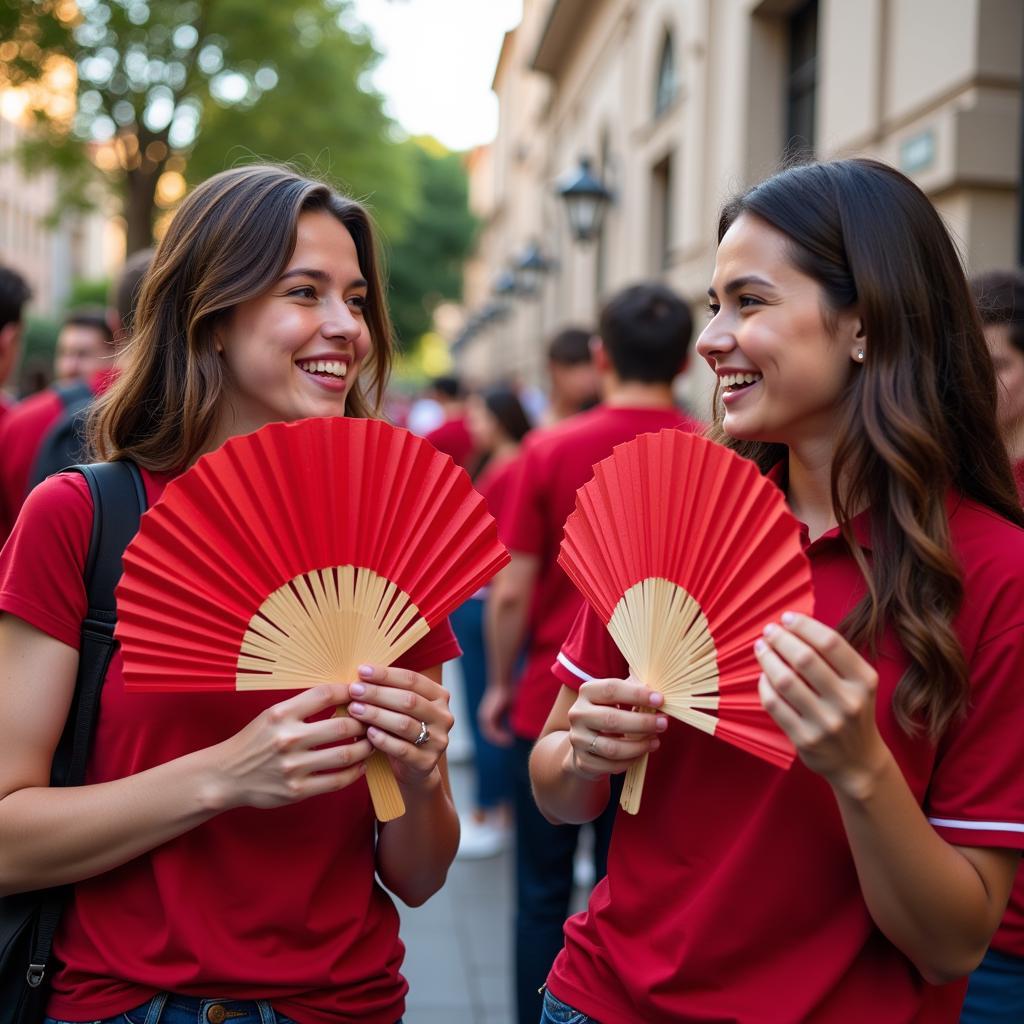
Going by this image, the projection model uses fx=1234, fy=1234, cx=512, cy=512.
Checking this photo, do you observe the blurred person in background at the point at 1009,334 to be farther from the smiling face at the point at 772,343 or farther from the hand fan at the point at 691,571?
the hand fan at the point at 691,571

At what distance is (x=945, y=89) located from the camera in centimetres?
555

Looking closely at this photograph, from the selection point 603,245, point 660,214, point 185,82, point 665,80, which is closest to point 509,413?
point 660,214

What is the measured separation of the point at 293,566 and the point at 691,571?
1.83 feet

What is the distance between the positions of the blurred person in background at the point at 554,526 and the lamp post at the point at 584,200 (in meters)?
6.85

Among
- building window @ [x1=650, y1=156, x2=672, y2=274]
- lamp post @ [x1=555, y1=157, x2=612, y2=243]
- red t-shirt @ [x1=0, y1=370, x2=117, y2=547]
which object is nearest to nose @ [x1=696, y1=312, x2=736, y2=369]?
red t-shirt @ [x1=0, y1=370, x2=117, y2=547]

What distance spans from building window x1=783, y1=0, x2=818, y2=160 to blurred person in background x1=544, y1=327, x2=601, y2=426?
2.96m

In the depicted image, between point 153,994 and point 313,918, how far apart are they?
0.24 meters

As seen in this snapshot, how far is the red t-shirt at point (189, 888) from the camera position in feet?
5.76

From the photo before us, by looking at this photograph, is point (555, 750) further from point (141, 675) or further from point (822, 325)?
point (822, 325)

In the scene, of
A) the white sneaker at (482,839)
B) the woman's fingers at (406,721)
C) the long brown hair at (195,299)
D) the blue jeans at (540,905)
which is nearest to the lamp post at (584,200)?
the white sneaker at (482,839)

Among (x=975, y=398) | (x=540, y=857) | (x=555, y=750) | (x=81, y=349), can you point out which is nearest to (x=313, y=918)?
(x=555, y=750)

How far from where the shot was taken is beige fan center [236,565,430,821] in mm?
1728

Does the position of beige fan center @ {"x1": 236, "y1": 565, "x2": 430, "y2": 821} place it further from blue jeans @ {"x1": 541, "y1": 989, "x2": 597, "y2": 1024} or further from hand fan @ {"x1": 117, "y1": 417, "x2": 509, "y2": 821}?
blue jeans @ {"x1": 541, "y1": 989, "x2": 597, "y2": 1024}

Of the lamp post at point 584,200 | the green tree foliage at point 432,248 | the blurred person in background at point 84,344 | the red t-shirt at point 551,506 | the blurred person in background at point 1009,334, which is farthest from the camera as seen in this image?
the green tree foliage at point 432,248
